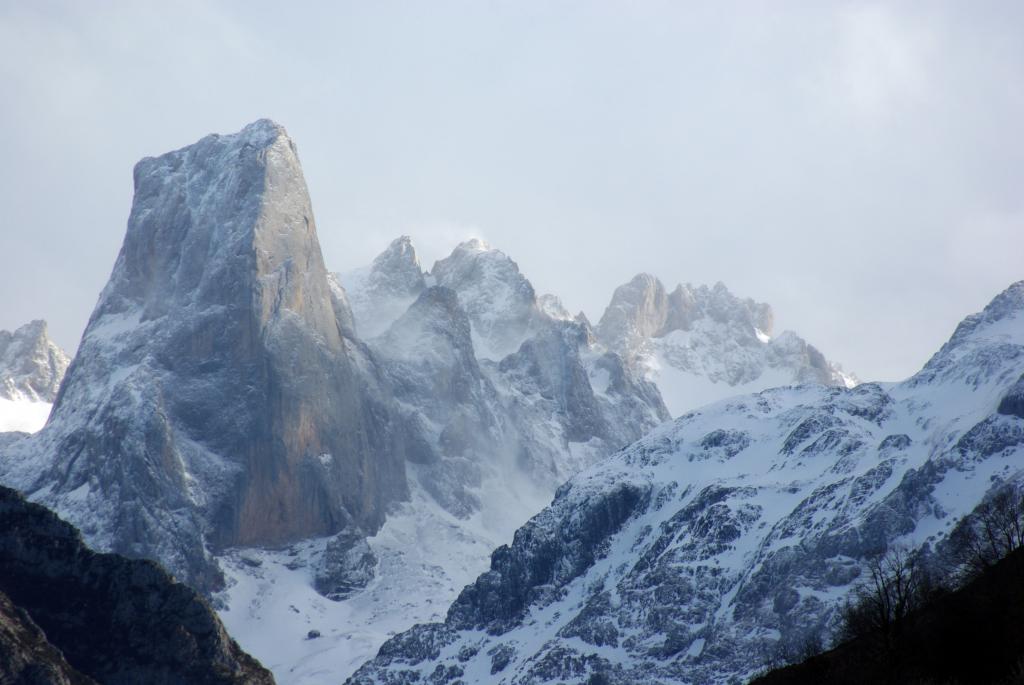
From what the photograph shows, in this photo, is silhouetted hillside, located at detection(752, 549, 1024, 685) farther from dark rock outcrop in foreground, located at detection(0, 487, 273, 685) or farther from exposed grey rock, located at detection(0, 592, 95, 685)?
exposed grey rock, located at detection(0, 592, 95, 685)

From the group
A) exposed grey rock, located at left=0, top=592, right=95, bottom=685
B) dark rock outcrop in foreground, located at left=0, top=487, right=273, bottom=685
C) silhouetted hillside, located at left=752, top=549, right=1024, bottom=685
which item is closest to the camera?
silhouetted hillside, located at left=752, top=549, right=1024, bottom=685

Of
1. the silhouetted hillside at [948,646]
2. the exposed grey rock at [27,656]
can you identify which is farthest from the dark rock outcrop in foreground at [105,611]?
the silhouetted hillside at [948,646]

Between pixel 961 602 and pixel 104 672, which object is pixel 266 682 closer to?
pixel 104 672

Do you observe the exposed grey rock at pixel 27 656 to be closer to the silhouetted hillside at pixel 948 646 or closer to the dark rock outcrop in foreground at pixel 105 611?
the dark rock outcrop in foreground at pixel 105 611

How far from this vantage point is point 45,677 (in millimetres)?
103812

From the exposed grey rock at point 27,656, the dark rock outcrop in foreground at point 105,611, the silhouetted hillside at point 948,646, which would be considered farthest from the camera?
the dark rock outcrop in foreground at point 105,611

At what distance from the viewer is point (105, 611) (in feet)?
381

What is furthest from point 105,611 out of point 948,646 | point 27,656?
point 948,646

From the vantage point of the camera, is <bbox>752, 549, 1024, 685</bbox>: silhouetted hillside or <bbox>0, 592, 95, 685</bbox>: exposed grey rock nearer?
<bbox>752, 549, 1024, 685</bbox>: silhouetted hillside

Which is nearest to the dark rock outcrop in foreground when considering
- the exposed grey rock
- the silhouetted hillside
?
the exposed grey rock

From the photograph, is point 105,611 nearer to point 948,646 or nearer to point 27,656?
point 27,656

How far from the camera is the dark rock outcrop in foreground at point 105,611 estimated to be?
4427 inches

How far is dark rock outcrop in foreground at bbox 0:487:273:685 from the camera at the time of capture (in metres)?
112

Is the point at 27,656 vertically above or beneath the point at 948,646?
above
